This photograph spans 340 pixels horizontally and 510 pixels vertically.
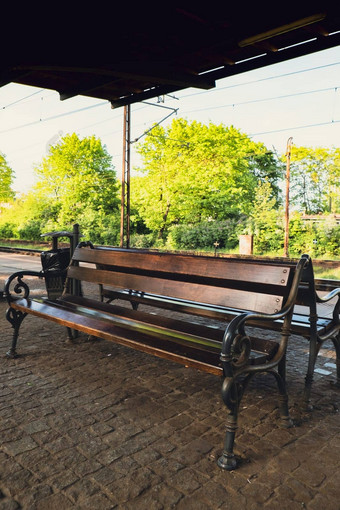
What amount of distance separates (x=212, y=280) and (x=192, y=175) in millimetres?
23809

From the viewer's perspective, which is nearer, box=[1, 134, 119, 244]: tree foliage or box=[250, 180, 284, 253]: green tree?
box=[250, 180, 284, 253]: green tree

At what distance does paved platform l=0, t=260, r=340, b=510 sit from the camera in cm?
202

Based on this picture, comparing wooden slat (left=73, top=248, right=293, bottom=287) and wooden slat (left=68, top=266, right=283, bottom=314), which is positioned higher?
wooden slat (left=73, top=248, right=293, bottom=287)

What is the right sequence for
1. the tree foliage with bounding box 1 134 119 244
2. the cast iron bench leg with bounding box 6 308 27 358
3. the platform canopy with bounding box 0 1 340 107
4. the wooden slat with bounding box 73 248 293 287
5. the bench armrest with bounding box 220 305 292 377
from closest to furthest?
the bench armrest with bounding box 220 305 292 377
the wooden slat with bounding box 73 248 293 287
the cast iron bench leg with bounding box 6 308 27 358
the platform canopy with bounding box 0 1 340 107
the tree foliage with bounding box 1 134 119 244

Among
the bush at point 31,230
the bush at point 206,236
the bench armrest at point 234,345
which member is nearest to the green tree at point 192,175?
the bush at point 206,236

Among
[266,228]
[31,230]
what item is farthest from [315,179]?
[31,230]

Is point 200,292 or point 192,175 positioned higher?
point 192,175

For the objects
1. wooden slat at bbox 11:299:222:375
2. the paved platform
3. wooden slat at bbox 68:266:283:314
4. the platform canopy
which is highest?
the platform canopy

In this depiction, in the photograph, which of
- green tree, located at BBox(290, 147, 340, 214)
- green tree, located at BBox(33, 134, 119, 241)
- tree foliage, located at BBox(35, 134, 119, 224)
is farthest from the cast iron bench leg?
green tree, located at BBox(290, 147, 340, 214)

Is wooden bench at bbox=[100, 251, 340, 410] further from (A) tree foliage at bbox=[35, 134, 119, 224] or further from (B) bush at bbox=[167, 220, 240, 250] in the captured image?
(A) tree foliage at bbox=[35, 134, 119, 224]

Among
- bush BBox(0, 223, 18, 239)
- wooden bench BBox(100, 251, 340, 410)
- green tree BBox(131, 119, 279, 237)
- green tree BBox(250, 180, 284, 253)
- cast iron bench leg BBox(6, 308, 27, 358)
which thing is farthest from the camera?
bush BBox(0, 223, 18, 239)

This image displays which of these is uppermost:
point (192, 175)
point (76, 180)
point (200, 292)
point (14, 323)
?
point (76, 180)

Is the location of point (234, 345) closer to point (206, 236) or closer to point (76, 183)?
point (206, 236)

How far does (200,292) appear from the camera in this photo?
3.14 meters
